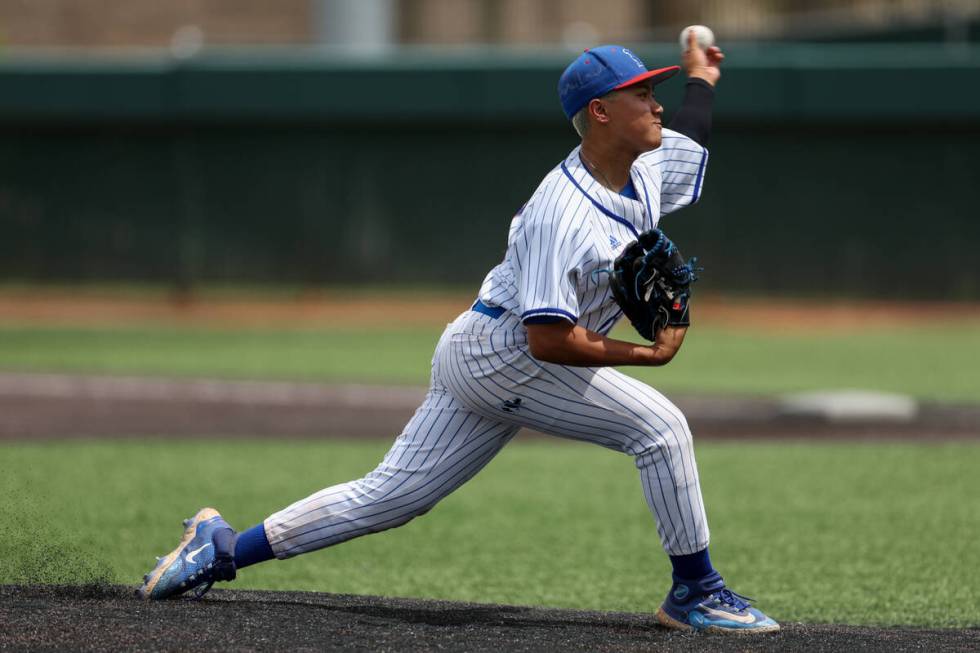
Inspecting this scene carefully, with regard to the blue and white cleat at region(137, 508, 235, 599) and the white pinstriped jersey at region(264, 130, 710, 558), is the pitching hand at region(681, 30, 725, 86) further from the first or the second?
the blue and white cleat at region(137, 508, 235, 599)

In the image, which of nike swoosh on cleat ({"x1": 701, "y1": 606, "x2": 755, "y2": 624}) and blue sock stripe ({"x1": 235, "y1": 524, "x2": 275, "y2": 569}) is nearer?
nike swoosh on cleat ({"x1": 701, "y1": 606, "x2": 755, "y2": 624})

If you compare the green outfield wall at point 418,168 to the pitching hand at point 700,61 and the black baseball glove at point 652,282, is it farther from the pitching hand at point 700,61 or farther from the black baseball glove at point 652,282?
the black baseball glove at point 652,282

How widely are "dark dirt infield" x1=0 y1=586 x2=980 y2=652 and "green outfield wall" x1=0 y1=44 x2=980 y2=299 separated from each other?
15.0 metres

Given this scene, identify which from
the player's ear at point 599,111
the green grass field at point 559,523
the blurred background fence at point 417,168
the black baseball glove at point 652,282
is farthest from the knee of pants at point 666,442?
the blurred background fence at point 417,168

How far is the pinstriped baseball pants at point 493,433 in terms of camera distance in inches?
166

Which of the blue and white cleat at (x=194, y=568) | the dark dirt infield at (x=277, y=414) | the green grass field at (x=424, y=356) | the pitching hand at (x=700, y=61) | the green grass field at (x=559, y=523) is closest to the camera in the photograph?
the blue and white cleat at (x=194, y=568)

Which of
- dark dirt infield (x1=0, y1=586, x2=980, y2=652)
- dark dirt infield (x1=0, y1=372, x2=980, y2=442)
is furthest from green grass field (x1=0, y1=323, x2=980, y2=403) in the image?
dark dirt infield (x1=0, y1=586, x2=980, y2=652)

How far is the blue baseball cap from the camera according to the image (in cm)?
413

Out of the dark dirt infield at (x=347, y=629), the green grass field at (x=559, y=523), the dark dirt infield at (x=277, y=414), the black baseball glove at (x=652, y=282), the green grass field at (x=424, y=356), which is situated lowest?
the green grass field at (x=424, y=356)

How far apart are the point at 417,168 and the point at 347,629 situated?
52.8ft

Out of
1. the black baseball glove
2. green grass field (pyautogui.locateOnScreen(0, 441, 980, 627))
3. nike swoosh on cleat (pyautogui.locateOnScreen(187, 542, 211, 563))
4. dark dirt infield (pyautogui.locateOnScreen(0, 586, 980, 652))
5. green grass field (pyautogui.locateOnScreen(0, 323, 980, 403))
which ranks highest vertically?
the black baseball glove

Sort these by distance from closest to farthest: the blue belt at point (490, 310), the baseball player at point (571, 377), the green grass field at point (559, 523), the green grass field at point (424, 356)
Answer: the baseball player at point (571, 377)
the blue belt at point (490, 310)
the green grass field at point (559, 523)
the green grass field at point (424, 356)

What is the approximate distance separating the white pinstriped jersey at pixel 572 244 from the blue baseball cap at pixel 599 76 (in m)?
0.17

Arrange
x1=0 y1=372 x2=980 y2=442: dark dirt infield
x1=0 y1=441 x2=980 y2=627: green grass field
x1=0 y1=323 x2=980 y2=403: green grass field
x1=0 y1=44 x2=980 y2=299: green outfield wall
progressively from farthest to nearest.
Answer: x1=0 y1=44 x2=980 y2=299: green outfield wall, x1=0 y1=323 x2=980 y2=403: green grass field, x1=0 y1=372 x2=980 y2=442: dark dirt infield, x1=0 y1=441 x2=980 y2=627: green grass field
